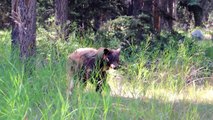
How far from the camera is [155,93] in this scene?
4.89 m

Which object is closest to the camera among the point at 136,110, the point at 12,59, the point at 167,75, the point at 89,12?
the point at 136,110

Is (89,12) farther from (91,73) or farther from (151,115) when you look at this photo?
(151,115)

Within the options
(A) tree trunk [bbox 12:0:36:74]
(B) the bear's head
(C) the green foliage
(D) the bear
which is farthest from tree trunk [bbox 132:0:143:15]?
(B) the bear's head

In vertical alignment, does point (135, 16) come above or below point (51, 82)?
above

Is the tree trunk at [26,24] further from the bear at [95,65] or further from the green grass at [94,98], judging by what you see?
the bear at [95,65]

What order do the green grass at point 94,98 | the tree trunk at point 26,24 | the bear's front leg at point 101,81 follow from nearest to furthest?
1. the green grass at point 94,98
2. the bear's front leg at point 101,81
3. the tree trunk at point 26,24

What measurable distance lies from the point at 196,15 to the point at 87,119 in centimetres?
927

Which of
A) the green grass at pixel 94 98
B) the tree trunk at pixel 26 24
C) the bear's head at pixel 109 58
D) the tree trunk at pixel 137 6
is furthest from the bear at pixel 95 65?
the tree trunk at pixel 137 6

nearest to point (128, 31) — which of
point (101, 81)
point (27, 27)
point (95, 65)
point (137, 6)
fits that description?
point (137, 6)

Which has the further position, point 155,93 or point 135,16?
point 135,16

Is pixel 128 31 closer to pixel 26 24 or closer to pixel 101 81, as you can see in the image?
pixel 26 24

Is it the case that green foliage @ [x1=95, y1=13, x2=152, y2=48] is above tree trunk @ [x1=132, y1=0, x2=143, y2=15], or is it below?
below

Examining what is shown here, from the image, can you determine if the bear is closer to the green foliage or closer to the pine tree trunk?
the pine tree trunk

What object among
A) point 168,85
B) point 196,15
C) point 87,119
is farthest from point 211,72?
point 87,119
